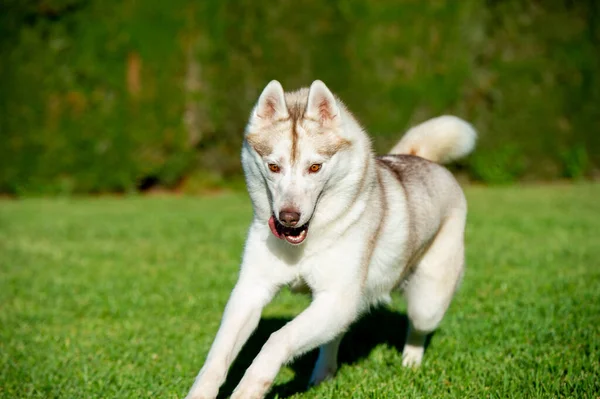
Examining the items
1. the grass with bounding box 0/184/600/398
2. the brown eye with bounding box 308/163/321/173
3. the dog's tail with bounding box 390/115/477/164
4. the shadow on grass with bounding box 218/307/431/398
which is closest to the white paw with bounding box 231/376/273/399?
the shadow on grass with bounding box 218/307/431/398

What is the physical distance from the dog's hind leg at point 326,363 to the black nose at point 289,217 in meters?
1.28

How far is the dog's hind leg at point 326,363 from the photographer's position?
4.58 metres

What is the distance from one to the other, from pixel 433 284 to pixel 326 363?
2.94ft

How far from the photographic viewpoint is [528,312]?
5.70 m

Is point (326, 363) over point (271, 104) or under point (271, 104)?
under

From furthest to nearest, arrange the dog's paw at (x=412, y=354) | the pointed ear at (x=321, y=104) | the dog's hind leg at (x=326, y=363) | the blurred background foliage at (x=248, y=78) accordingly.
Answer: the blurred background foliage at (x=248, y=78), the dog's paw at (x=412, y=354), the dog's hind leg at (x=326, y=363), the pointed ear at (x=321, y=104)

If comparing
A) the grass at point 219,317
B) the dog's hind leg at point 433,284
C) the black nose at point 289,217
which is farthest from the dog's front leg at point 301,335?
→ the dog's hind leg at point 433,284

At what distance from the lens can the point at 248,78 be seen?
16.2 meters

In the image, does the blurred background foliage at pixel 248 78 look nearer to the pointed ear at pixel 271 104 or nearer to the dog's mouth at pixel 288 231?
the pointed ear at pixel 271 104

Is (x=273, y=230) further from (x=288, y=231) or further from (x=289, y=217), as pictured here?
(x=289, y=217)

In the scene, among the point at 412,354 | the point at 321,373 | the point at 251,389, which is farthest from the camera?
the point at 412,354

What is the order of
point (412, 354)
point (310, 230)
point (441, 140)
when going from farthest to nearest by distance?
point (441, 140) < point (412, 354) < point (310, 230)

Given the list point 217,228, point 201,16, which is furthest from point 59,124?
point 217,228

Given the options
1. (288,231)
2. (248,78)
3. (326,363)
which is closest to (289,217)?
(288,231)
